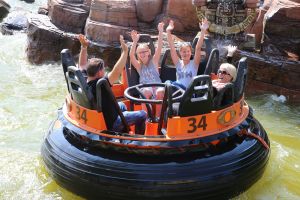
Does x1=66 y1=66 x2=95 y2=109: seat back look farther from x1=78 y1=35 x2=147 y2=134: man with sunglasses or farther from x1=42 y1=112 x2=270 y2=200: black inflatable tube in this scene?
x1=42 y1=112 x2=270 y2=200: black inflatable tube

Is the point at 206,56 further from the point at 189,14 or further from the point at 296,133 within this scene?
the point at 189,14

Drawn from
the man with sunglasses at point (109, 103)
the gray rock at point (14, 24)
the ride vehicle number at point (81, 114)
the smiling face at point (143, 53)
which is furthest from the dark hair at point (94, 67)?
the gray rock at point (14, 24)

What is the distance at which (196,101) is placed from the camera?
3.37 m

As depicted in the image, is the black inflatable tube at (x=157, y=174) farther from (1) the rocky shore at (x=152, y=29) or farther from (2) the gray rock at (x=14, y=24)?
(2) the gray rock at (x=14, y=24)

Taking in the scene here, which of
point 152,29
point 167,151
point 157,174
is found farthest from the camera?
point 152,29

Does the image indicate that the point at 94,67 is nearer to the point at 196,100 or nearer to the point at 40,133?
the point at 196,100

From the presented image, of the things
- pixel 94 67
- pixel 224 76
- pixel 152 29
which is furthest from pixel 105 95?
pixel 152 29

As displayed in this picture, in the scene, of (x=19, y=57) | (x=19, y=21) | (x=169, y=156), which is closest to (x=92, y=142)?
(x=169, y=156)

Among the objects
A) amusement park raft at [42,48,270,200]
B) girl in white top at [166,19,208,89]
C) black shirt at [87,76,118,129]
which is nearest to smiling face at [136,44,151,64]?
girl in white top at [166,19,208,89]

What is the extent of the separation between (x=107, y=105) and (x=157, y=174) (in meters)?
0.70

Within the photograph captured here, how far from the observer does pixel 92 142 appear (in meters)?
3.51

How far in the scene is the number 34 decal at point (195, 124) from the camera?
11.1ft

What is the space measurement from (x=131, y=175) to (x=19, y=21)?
27.8ft

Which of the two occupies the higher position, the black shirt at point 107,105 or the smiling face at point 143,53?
the smiling face at point 143,53
